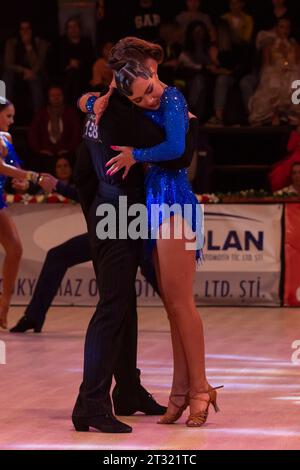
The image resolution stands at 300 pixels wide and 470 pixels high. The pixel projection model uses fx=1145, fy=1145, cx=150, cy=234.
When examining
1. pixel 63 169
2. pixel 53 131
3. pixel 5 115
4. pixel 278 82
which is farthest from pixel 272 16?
pixel 5 115

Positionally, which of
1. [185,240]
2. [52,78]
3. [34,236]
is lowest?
[34,236]

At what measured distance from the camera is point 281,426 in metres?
5.12

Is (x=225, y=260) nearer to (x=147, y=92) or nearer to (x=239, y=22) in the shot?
(x=239, y=22)

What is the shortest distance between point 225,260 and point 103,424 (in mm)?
6474

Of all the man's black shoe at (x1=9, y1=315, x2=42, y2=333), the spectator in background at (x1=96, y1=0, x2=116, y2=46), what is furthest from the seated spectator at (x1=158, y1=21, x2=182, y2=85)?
the man's black shoe at (x1=9, y1=315, x2=42, y2=333)

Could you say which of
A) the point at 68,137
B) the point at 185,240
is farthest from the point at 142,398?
the point at 68,137

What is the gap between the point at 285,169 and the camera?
41.6ft

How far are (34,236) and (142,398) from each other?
6307mm

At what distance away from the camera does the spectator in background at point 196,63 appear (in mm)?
14266

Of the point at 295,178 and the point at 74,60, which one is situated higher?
the point at 74,60

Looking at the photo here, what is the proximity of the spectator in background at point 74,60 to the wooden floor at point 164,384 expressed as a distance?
16.2 feet

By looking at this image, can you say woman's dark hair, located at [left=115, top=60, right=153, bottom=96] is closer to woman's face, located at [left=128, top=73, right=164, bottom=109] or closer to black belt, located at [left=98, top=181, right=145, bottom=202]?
woman's face, located at [left=128, top=73, right=164, bottom=109]

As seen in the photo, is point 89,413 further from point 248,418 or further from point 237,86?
point 237,86

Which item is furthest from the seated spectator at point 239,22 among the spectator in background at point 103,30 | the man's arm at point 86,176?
the man's arm at point 86,176
